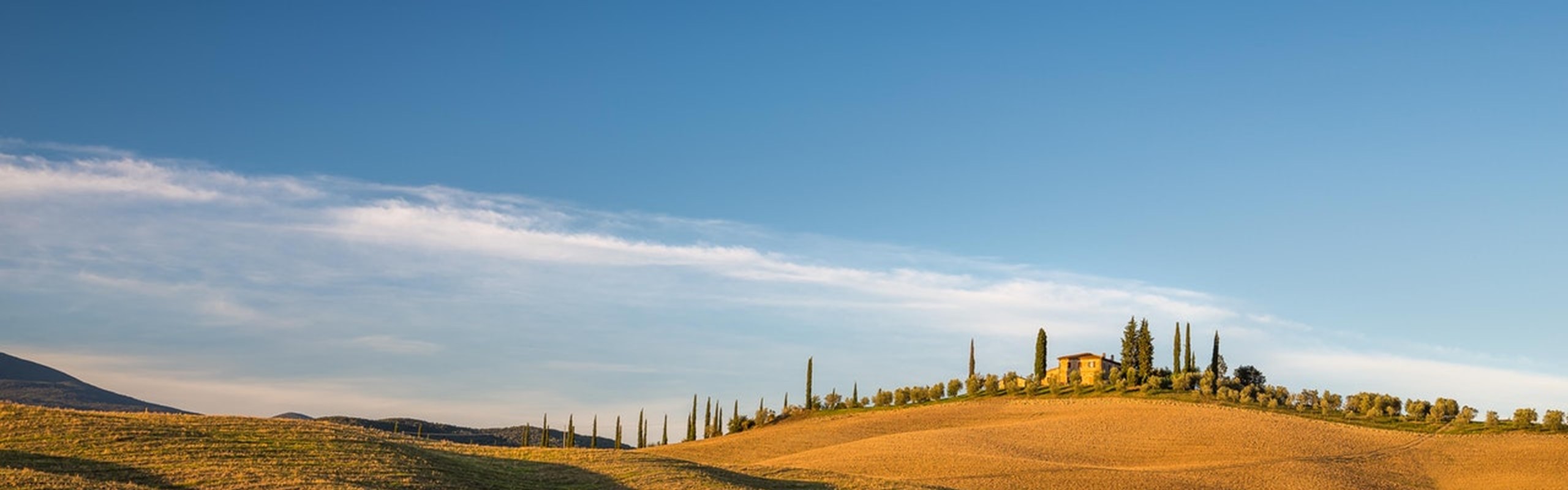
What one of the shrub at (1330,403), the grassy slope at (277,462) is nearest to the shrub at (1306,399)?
the shrub at (1330,403)

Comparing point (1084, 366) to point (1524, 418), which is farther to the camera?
point (1084, 366)

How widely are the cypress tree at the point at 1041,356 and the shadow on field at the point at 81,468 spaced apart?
103 m

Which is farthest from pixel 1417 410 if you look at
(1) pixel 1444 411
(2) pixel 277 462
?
(2) pixel 277 462

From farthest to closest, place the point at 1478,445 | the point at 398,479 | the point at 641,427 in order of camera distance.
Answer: the point at 641,427 → the point at 1478,445 → the point at 398,479

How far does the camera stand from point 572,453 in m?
57.7

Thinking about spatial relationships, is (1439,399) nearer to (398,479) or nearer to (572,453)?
(572,453)

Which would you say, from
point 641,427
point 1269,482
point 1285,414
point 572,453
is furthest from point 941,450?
point 641,427

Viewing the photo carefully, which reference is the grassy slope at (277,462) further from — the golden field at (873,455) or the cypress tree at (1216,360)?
the cypress tree at (1216,360)

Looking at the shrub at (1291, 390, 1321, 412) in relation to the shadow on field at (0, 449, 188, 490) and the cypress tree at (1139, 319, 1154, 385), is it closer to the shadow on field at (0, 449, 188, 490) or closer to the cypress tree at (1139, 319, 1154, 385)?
the cypress tree at (1139, 319, 1154, 385)

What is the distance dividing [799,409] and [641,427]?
55.9 ft

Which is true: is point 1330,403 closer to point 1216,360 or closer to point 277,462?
point 1216,360

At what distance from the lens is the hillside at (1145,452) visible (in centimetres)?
6412

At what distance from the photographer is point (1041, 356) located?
131125 millimetres

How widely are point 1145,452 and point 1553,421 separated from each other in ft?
132
